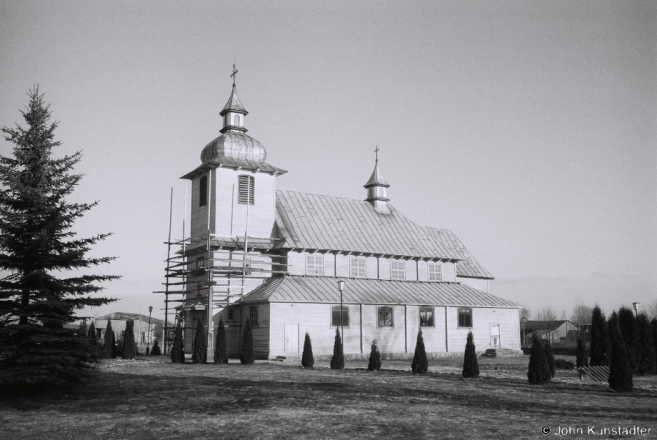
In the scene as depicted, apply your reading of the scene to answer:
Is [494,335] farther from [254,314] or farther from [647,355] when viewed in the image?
[254,314]

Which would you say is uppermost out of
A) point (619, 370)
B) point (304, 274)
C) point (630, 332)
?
point (304, 274)

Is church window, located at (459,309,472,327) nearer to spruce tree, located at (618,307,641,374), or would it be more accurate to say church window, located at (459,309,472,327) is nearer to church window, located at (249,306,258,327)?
church window, located at (249,306,258,327)

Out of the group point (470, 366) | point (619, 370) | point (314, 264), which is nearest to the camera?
point (619, 370)

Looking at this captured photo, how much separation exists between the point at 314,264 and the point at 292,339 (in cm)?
673

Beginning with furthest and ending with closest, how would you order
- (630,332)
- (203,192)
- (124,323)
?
1. (124,323)
2. (203,192)
3. (630,332)

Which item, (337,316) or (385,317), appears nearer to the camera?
(337,316)

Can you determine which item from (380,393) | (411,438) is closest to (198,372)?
(380,393)

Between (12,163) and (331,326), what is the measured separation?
80.2 ft

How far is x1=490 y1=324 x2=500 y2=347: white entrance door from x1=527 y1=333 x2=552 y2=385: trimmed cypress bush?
2575 cm

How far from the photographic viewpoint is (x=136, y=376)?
78.5 feet

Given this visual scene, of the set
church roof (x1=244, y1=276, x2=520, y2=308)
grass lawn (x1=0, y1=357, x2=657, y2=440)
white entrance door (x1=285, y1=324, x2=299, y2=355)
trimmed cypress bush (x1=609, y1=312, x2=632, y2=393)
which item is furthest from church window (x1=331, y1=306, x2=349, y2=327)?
trimmed cypress bush (x1=609, y1=312, x2=632, y2=393)

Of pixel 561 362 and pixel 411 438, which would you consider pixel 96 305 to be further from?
pixel 561 362

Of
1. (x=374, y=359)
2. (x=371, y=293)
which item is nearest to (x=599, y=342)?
(x=374, y=359)

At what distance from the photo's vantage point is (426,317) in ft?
148
